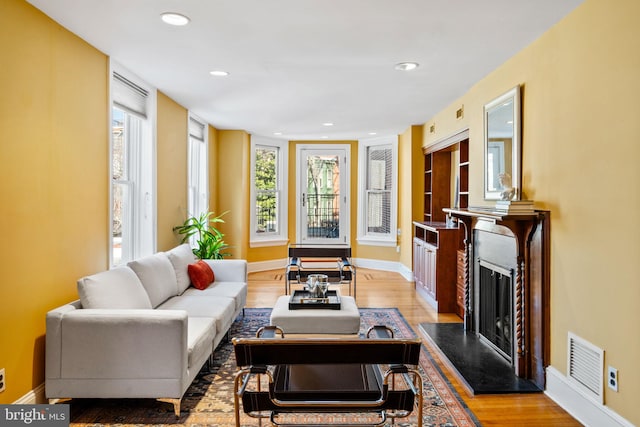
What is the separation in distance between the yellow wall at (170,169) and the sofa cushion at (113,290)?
1.47m

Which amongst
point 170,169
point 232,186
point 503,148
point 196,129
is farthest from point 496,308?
point 232,186

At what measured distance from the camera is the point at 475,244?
4.20m

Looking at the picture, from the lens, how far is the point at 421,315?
5000 millimetres

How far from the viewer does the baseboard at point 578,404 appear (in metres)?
2.35

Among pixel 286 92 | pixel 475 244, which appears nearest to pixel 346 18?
pixel 286 92

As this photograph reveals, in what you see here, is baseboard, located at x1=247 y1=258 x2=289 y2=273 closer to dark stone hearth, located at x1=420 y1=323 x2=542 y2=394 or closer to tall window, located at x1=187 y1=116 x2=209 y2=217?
tall window, located at x1=187 y1=116 x2=209 y2=217

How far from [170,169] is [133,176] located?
70cm

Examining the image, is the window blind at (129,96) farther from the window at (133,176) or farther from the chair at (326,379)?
the chair at (326,379)

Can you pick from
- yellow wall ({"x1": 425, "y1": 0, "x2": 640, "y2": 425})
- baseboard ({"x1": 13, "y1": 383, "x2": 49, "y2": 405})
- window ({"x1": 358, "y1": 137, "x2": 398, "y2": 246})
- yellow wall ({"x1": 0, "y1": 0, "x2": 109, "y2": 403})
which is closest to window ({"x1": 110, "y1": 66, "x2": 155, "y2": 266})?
yellow wall ({"x1": 0, "y1": 0, "x2": 109, "y2": 403})

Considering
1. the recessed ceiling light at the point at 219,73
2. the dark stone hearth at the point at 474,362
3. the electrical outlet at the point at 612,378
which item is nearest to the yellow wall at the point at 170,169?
the recessed ceiling light at the point at 219,73

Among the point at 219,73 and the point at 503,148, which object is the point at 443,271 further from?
the point at 219,73

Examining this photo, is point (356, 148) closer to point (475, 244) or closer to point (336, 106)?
point (336, 106)

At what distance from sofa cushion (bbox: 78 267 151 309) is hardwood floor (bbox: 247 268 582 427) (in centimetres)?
232

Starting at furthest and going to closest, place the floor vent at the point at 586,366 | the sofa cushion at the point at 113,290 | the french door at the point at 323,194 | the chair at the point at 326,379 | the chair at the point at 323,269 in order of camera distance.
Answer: the french door at the point at 323,194 → the chair at the point at 323,269 → the sofa cushion at the point at 113,290 → the floor vent at the point at 586,366 → the chair at the point at 326,379
